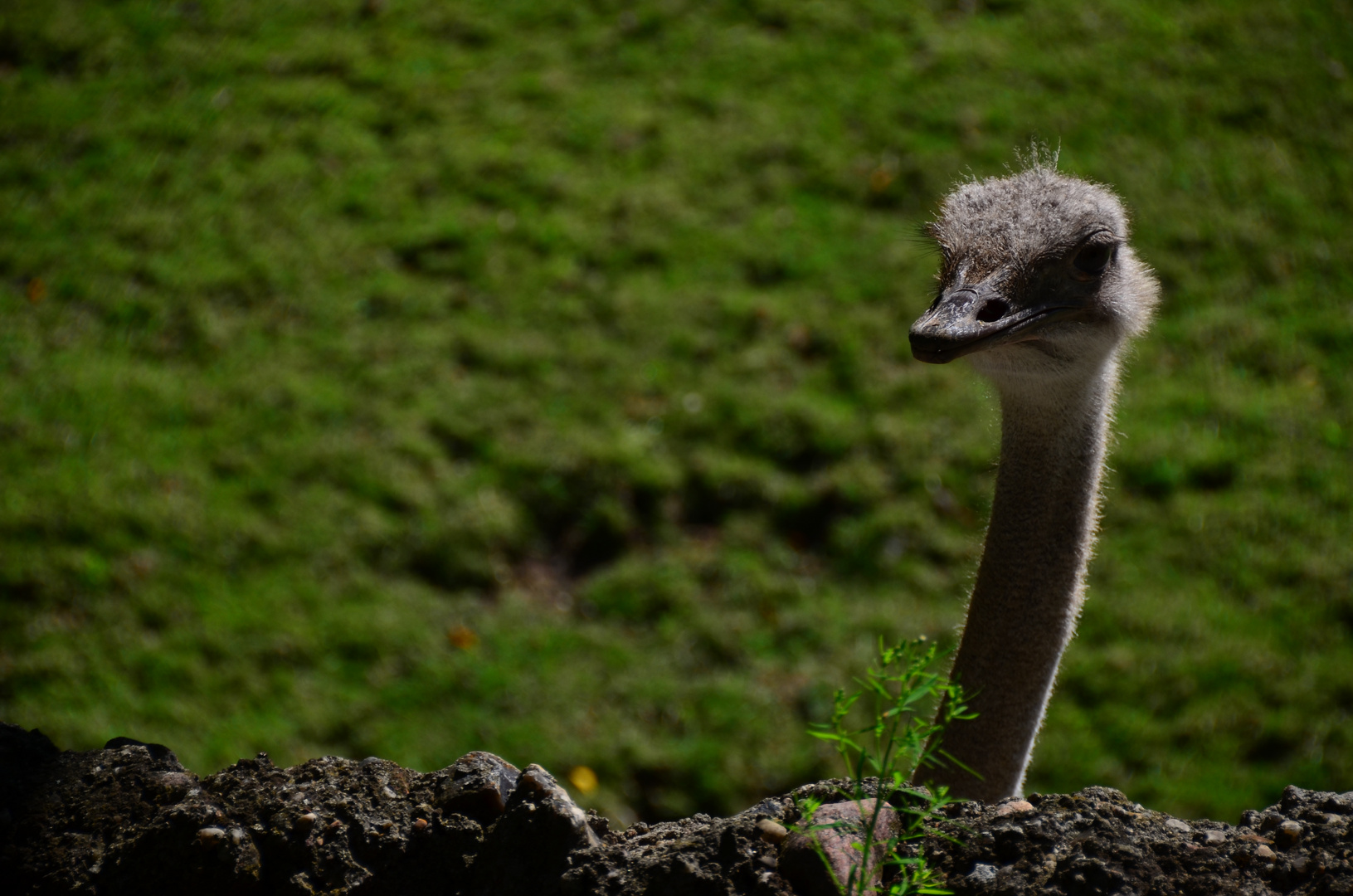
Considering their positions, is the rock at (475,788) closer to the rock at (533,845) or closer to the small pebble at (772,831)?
the rock at (533,845)

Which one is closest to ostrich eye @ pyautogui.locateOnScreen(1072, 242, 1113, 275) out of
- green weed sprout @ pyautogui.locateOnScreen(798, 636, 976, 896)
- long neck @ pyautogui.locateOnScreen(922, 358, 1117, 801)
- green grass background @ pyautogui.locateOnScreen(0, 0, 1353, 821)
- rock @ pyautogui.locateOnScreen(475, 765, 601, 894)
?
long neck @ pyautogui.locateOnScreen(922, 358, 1117, 801)

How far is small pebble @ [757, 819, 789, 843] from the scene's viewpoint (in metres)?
1.65

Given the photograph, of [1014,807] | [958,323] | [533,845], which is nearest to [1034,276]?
[958,323]

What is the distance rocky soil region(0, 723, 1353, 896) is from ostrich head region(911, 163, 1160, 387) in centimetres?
86

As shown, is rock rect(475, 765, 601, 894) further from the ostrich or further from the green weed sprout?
the ostrich

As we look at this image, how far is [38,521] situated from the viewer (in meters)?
4.82

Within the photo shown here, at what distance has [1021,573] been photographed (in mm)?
2352

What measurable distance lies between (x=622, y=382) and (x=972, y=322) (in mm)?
3479

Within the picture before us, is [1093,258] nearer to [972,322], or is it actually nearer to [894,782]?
[972,322]

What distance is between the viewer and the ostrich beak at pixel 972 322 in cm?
196

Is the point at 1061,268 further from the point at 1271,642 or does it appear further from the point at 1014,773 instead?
the point at 1271,642

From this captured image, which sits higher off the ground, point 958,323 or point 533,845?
point 958,323

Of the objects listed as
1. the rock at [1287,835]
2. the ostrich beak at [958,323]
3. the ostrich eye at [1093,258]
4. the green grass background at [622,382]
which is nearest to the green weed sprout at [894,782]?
the rock at [1287,835]

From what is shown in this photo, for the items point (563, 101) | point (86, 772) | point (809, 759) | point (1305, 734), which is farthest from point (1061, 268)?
point (563, 101)
